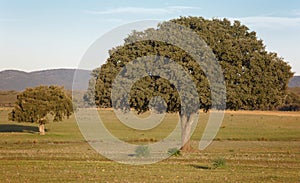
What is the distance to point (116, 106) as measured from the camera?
44.2 meters

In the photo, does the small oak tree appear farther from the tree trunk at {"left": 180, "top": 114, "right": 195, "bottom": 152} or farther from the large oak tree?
Answer: the tree trunk at {"left": 180, "top": 114, "right": 195, "bottom": 152}

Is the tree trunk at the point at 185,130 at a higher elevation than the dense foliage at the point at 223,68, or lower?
lower

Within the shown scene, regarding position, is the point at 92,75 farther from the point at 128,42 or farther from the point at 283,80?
the point at 283,80

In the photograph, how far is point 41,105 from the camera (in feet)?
255

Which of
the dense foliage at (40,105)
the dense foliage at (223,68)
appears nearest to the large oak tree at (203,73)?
the dense foliage at (223,68)

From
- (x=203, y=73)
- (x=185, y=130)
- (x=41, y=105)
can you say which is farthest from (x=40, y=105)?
(x=203, y=73)

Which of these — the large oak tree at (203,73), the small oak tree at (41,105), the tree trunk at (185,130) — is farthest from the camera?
the small oak tree at (41,105)

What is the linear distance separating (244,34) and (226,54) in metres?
4.70

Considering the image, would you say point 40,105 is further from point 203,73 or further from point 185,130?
point 203,73

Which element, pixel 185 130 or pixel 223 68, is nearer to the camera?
pixel 223 68

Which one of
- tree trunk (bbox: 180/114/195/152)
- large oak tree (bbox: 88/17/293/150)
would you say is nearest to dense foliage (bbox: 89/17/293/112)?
large oak tree (bbox: 88/17/293/150)

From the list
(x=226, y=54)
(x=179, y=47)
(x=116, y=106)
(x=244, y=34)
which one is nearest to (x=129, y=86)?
(x=116, y=106)

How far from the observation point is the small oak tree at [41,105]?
255ft

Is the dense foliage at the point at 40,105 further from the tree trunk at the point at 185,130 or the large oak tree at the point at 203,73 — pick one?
the tree trunk at the point at 185,130
